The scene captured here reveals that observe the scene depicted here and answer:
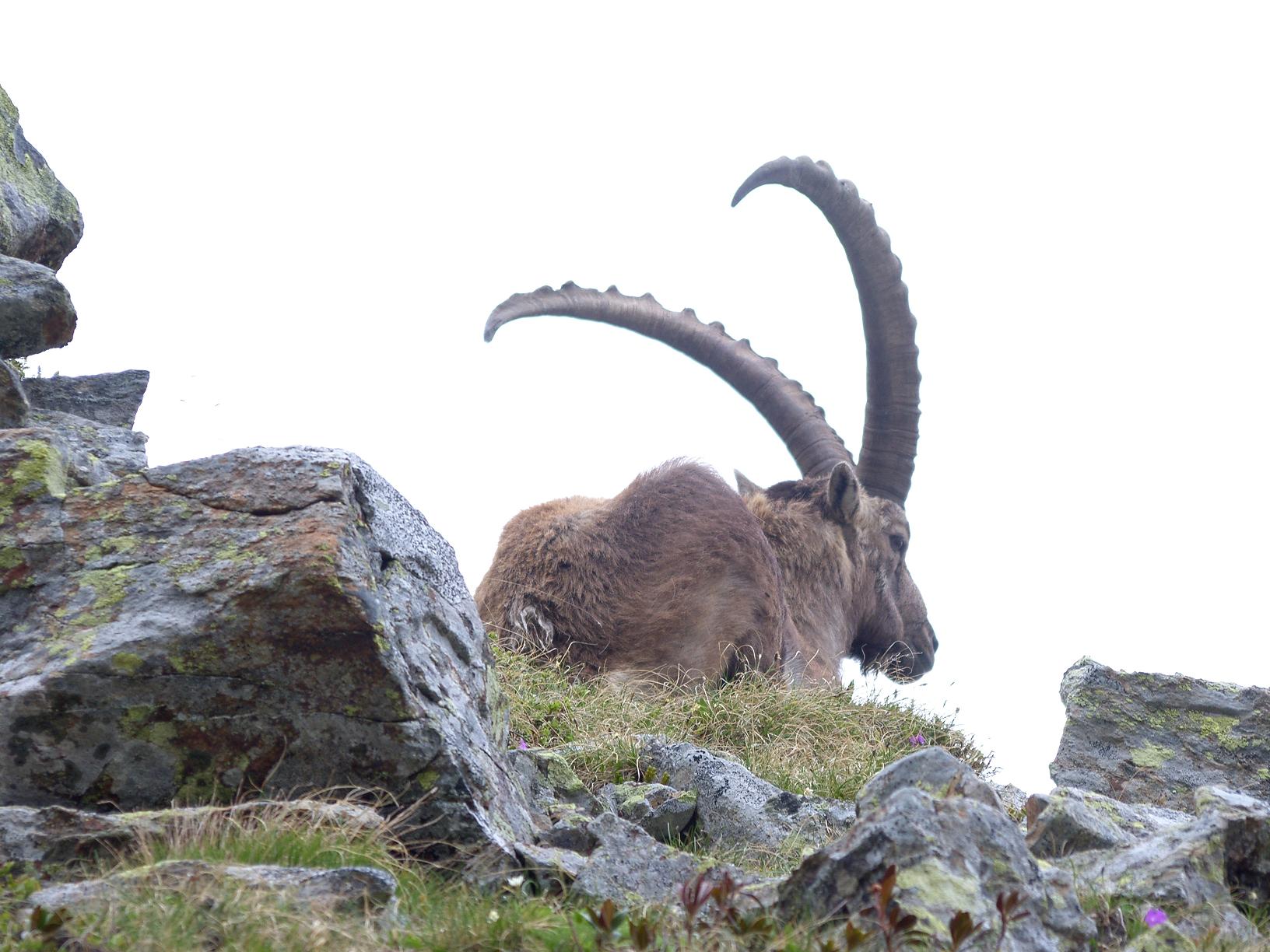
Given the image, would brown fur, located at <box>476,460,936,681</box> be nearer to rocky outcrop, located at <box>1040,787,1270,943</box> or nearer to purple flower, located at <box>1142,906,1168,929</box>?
rocky outcrop, located at <box>1040,787,1270,943</box>

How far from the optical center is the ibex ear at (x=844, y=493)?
9344 mm

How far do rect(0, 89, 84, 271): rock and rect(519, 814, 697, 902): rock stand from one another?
3.24 metres

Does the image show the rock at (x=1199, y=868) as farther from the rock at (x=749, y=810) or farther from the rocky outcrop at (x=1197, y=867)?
the rock at (x=749, y=810)

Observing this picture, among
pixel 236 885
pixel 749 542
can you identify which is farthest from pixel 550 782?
pixel 749 542

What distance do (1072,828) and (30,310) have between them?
3.85 meters

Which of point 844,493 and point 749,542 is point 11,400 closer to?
point 749,542

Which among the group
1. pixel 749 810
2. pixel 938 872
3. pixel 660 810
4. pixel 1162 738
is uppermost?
pixel 1162 738

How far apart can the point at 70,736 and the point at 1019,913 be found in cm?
233

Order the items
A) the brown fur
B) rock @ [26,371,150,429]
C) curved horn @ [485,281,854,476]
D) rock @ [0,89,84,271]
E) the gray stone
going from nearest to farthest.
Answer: the gray stone → rock @ [26,371,150,429] → rock @ [0,89,84,271] → the brown fur → curved horn @ [485,281,854,476]

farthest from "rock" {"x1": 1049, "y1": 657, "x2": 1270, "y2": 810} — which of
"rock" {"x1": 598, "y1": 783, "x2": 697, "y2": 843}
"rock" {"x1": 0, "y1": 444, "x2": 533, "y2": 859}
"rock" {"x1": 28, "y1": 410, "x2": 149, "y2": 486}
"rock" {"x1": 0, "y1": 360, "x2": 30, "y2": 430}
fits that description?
"rock" {"x1": 0, "y1": 360, "x2": 30, "y2": 430}

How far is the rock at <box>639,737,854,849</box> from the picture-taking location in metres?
4.45

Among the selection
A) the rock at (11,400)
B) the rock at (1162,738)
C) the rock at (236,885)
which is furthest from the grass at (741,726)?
the rock at (236,885)

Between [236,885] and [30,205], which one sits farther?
[30,205]

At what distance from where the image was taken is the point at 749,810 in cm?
457
